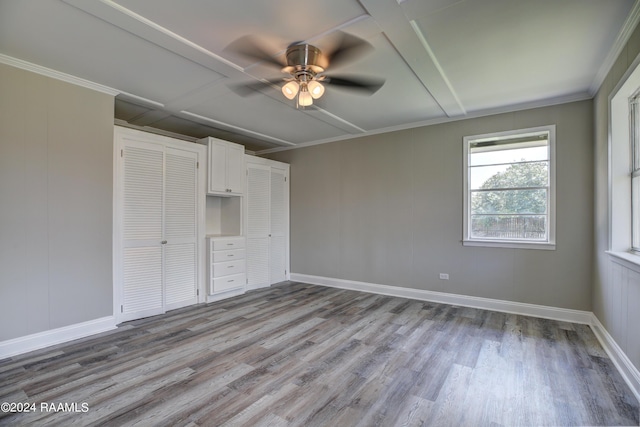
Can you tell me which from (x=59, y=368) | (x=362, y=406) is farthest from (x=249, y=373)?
(x=59, y=368)

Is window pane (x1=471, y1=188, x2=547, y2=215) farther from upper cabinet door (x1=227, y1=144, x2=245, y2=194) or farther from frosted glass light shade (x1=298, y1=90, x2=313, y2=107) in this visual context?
upper cabinet door (x1=227, y1=144, x2=245, y2=194)

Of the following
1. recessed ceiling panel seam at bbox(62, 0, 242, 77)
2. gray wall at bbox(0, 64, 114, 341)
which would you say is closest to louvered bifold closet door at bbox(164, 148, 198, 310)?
gray wall at bbox(0, 64, 114, 341)

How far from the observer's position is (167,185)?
4043 millimetres

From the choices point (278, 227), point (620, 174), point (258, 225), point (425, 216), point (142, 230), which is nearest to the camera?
point (620, 174)

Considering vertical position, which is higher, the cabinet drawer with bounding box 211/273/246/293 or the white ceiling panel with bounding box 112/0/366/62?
the white ceiling panel with bounding box 112/0/366/62

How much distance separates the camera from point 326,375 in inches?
95.8

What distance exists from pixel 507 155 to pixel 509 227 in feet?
3.26

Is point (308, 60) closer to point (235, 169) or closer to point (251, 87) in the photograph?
point (251, 87)

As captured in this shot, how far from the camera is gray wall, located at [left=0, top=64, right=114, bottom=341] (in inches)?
107

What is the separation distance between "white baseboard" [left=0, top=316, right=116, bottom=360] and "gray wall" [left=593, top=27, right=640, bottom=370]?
492 centimetres

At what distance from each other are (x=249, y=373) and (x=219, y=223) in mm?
3453

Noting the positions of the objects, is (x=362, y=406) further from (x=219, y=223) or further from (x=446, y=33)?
(x=219, y=223)

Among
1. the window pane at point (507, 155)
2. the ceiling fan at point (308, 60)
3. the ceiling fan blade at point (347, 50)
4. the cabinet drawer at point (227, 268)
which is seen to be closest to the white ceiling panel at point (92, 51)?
the ceiling fan at point (308, 60)

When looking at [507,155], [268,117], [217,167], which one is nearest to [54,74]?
[217,167]
